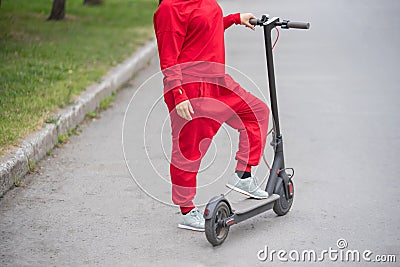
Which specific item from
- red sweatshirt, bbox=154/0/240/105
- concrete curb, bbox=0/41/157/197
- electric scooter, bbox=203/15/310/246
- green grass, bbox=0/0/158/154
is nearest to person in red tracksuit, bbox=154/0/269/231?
red sweatshirt, bbox=154/0/240/105

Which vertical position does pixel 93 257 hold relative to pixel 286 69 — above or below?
above

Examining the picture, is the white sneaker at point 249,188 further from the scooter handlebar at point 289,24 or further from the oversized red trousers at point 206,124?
the scooter handlebar at point 289,24

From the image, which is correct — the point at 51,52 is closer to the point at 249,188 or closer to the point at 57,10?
the point at 57,10

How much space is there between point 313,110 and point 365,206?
12.0 ft

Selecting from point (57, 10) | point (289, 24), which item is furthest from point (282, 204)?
point (57, 10)

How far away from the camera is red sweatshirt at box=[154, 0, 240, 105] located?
4875 mm

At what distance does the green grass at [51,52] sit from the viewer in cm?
812

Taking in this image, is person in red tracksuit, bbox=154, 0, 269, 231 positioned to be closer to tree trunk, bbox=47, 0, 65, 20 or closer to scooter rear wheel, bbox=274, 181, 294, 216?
scooter rear wheel, bbox=274, 181, 294, 216

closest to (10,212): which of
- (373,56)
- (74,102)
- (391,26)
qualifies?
(74,102)

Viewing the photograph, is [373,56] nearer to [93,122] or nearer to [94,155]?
[93,122]

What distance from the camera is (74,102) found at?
28.7 ft

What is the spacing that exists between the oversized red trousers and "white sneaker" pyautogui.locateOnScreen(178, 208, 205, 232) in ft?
0.15

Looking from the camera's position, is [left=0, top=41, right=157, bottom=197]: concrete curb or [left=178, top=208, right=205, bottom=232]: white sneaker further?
[left=0, top=41, right=157, bottom=197]: concrete curb

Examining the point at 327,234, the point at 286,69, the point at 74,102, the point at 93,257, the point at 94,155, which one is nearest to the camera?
the point at 93,257
